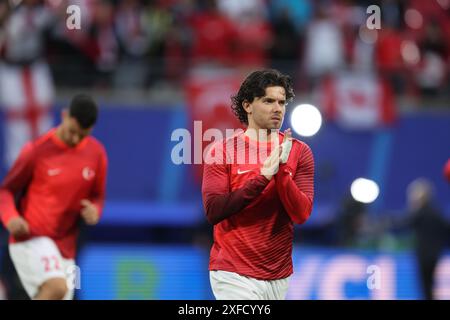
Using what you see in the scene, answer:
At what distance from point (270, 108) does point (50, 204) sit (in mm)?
2738

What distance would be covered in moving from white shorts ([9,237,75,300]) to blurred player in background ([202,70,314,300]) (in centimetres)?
232

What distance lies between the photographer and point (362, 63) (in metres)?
17.7

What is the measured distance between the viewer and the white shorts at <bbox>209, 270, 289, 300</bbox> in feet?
23.6

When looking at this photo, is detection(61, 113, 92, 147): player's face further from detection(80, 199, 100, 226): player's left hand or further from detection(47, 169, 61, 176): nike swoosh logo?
detection(80, 199, 100, 226): player's left hand

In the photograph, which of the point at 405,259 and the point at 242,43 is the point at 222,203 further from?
the point at 242,43

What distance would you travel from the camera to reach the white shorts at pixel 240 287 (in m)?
7.20

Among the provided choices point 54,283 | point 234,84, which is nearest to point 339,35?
point 234,84

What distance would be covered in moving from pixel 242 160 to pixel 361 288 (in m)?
7.95

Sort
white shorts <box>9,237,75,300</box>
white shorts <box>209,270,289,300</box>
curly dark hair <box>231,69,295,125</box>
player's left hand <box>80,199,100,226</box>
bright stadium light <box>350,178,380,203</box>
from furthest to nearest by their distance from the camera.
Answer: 1. bright stadium light <box>350,178,380,203</box>
2. white shorts <box>9,237,75,300</box>
3. player's left hand <box>80,199,100,226</box>
4. curly dark hair <box>231,69,295,125</box>
5. white shorts <box>209,270,289,300</box>

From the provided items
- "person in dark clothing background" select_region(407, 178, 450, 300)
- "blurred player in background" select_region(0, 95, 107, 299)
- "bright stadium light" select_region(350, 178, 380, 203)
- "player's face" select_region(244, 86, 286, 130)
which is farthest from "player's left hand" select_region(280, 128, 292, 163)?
"bright stadium light" select_region(350, 178, 380, 203)

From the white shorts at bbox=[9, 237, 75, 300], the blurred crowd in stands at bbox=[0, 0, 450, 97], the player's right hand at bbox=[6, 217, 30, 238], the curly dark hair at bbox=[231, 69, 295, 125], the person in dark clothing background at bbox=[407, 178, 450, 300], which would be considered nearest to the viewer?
the curly dark hair at bbox=[231, 69, 295, 125]

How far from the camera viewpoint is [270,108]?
729cm

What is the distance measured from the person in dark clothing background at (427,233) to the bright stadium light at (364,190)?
2.50ft

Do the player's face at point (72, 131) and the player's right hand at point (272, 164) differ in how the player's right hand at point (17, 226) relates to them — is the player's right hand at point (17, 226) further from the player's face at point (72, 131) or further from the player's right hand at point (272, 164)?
the player's right hand at point (272, 164)
